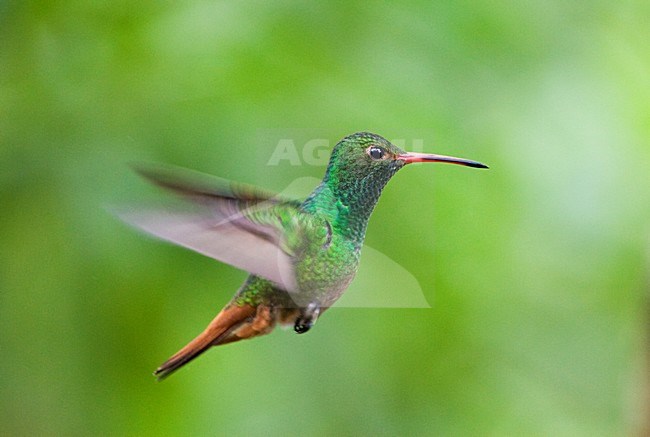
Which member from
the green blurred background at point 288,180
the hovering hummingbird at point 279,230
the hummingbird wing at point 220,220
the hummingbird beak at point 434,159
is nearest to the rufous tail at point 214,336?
the hovering hummingbird at point 279,230

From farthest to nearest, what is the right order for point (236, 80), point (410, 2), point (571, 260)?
point (571, 260) < point (410, 2) < point (236, 80)

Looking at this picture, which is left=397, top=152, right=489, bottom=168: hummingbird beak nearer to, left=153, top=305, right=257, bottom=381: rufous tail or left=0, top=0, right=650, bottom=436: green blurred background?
left=153, top=305, right=257, bottom=381: rufous tail

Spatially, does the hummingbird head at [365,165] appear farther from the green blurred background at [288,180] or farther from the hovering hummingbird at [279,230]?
the green blurred background at [288,180]

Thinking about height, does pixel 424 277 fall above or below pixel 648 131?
below

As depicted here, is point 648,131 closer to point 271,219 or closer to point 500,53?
point 500,53

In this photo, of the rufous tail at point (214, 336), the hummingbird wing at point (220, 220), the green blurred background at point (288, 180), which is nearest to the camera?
the hummingbird wing at point (220, 220)

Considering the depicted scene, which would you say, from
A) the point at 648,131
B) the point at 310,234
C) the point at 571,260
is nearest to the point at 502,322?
the point at 571,260

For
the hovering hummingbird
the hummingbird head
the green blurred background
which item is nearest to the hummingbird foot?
the hovering hummingbird

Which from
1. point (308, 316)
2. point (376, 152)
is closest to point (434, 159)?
point (376, 152)
